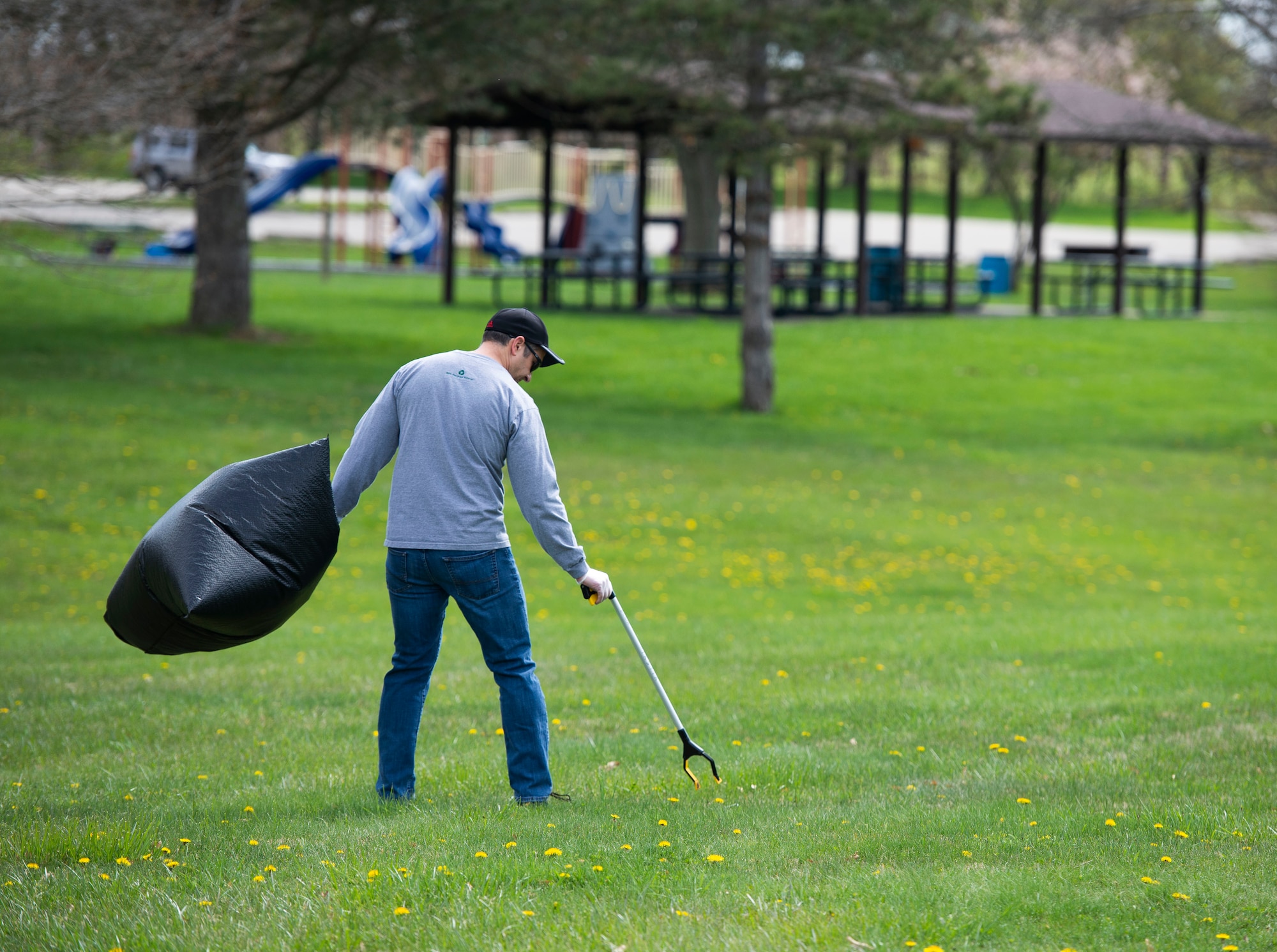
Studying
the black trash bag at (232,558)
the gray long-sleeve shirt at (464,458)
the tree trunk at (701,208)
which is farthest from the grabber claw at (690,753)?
the tree trunk at (701,208)

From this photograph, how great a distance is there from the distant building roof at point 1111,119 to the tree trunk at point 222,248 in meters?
12.8

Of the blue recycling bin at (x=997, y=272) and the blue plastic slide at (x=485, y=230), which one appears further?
Answer: the blue plastic slide at (x=485, y=230)

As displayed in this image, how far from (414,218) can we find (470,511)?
35.6m

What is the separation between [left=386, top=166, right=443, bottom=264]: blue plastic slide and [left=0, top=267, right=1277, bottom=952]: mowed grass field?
17.9 meters

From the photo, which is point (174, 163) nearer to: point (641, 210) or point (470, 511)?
point (641, 210)

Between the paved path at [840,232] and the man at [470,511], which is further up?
the paved path at [840,232]

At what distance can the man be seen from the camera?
4.79 m

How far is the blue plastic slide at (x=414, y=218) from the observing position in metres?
38.7

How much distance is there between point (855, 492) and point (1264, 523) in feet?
13.9

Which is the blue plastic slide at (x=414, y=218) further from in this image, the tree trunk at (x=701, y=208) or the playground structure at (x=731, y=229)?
the tree trunk at (x=701, y=208)

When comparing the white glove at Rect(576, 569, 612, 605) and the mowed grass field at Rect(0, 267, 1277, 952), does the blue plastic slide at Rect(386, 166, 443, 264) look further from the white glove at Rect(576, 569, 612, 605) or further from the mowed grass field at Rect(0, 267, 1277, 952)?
the white glove at Rect(576, 569, 612, 605)

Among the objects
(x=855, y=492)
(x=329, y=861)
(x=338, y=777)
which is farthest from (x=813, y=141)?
(x=329, y=861)

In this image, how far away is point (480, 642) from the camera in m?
4.91

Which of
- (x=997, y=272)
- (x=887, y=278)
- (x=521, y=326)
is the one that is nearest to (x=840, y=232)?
(x=997, y=272)
